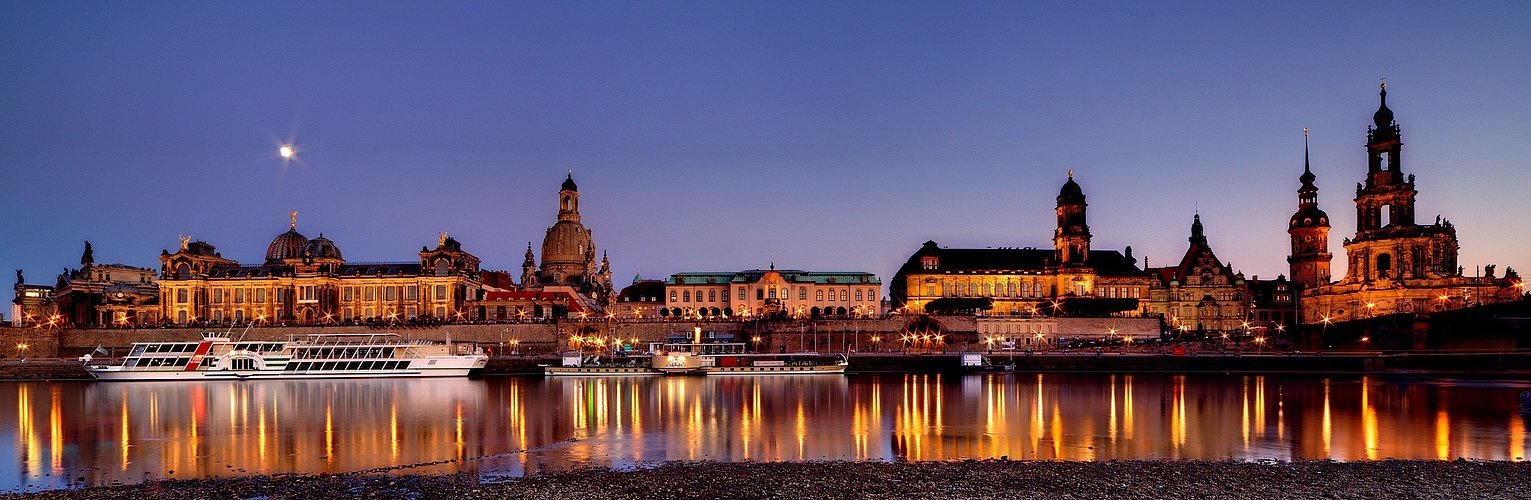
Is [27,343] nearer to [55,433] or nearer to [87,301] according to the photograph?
[87,301]

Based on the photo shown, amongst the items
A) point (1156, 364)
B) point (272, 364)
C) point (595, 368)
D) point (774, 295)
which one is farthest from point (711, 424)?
point (774, 295)

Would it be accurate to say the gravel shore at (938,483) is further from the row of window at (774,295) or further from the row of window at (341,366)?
the row of window at (774,295)

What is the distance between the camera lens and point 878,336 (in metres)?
92.8

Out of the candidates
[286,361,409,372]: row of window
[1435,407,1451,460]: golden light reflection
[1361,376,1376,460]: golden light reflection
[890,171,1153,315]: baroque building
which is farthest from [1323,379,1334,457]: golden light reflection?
[890,171,1153,315]: baroque building

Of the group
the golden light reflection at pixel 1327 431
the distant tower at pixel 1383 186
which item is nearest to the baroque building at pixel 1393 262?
the distant tower at pixel 1383 186

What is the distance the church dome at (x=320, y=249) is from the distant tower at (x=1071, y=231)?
70.9 meters

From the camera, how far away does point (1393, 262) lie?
9638 cm

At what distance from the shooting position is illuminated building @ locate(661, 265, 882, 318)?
10806cm

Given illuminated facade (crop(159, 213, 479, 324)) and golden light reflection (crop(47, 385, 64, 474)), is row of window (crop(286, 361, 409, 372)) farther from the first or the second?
illuminated facade (crop(159, 213, 479, 324))

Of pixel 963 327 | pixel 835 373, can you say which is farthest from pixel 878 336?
pixel 835 373

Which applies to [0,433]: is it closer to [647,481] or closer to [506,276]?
[647,481]

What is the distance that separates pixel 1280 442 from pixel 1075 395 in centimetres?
1896

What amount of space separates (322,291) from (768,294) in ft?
136

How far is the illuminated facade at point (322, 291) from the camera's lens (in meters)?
105
